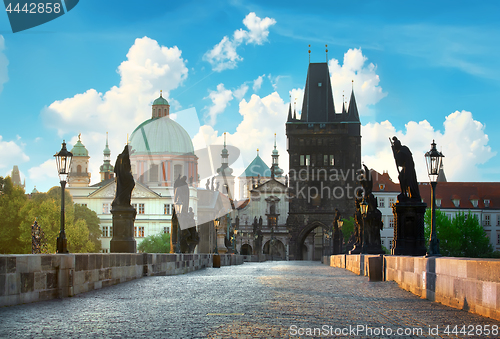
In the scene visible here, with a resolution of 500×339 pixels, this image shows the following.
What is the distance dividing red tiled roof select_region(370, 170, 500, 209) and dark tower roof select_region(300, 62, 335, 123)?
43.4ft

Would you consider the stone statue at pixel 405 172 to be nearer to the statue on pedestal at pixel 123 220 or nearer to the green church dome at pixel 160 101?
the statue on pedestal at pixel 123 220

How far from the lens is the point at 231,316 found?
8.23 metres

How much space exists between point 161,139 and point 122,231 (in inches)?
3865

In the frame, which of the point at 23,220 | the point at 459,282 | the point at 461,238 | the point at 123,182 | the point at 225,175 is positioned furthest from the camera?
the point at 225,175

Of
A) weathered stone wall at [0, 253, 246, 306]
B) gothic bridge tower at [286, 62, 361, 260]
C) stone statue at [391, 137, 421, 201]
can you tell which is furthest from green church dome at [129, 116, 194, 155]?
weathered stone wall at [0, 253, 246, 306]

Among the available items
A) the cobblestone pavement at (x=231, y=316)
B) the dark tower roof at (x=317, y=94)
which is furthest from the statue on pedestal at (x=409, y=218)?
the dark tower roof at (x=317, y=94)

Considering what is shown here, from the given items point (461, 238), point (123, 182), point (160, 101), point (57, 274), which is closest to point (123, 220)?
point (123, 182)

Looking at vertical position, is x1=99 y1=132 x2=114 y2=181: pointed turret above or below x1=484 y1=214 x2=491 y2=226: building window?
above

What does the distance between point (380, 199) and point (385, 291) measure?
312ft

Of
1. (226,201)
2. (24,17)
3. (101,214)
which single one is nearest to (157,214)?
(101,214)

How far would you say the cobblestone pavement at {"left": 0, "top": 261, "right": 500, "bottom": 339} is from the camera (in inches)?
268

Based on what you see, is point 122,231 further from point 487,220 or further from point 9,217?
point 487,220

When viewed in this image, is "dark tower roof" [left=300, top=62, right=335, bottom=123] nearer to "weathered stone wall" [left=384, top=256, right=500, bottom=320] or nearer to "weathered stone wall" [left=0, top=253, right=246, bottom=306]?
"weathered stone wall" [left=0, top=253, right=246, bottom=306]

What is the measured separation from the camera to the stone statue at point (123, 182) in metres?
20.5
